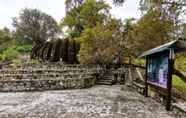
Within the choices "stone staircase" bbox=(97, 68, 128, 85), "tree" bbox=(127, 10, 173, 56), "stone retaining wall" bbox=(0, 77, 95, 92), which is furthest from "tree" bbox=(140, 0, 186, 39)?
"stone staircase" bbox=(97, 68, 128, 85)

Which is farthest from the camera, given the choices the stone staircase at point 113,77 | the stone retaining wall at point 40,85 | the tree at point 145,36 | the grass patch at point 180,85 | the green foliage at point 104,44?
the green foliage at point 104,44

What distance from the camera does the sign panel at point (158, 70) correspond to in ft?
22.7

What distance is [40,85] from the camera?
11.4 meters

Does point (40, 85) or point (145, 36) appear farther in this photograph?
point (145, 36)

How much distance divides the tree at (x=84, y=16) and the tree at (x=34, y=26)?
27.8 ft

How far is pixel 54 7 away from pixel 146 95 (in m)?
35.3

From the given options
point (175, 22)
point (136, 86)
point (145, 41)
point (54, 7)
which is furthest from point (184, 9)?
point (54, 7)

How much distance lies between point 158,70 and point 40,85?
20.4 ft

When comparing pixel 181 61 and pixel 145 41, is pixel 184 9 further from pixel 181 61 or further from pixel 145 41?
pixel 145 41

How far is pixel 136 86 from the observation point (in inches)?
428

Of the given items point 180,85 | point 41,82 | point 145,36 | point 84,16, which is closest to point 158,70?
point 180,85

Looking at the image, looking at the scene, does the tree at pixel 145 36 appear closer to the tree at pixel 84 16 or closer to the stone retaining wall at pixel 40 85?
the stone retaining wall at pixel 40 85

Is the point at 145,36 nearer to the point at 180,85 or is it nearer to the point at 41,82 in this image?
the point at 180,85

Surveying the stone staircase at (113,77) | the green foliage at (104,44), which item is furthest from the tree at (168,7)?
the green foliage at (104,44)
